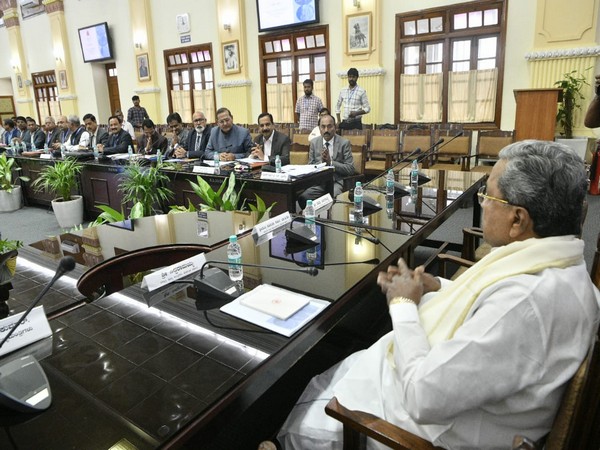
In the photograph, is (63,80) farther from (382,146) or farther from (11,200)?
(382,146)

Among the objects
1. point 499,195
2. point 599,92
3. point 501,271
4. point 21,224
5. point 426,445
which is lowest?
point 21,224

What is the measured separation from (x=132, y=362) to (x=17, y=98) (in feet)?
51.0

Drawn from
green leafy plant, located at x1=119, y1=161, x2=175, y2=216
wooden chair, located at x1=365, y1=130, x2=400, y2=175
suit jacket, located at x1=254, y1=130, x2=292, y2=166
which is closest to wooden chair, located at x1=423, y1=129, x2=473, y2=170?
wooden chair, located at x1=365, y1=130, x2=400, y2=175

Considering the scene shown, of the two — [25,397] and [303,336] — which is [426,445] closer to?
[303,336]

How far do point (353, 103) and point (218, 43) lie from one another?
355 cm

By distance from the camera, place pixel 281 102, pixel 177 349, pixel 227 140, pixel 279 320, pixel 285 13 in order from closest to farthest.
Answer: pixel 177 349, pixel 279 320, pixel 227 140, pixel 285 13, pixel 281 102

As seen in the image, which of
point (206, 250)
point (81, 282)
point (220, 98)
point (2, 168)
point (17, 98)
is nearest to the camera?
point (81, 282)

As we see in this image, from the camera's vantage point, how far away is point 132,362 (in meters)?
0.90

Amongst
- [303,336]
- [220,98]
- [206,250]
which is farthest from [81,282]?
[220,98]

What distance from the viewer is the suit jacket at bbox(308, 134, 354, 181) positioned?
393cm

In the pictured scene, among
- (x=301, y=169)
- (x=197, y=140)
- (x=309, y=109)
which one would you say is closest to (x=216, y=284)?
(x=301, y=169)

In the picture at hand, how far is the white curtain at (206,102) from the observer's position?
29.4 ft

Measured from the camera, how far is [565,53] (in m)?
5.24

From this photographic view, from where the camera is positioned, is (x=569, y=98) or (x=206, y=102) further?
(x=206, y=102)
